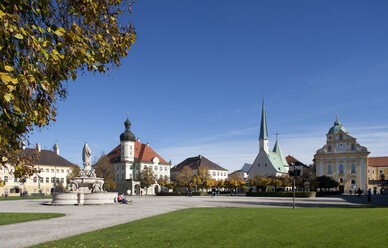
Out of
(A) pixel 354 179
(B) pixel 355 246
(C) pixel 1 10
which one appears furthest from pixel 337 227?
(A) pixel 354 179

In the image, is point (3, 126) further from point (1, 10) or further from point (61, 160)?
point (61, 160)

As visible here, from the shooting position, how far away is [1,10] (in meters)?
4.82

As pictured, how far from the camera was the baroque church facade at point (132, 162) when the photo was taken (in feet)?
279

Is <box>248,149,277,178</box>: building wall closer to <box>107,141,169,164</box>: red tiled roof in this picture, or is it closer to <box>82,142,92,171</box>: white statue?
<box>107,141,169,164</box>: red tiled roof

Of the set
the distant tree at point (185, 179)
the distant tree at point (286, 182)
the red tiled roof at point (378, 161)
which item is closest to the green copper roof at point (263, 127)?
the distant tree at point (185, 179)

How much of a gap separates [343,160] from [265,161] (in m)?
25.0

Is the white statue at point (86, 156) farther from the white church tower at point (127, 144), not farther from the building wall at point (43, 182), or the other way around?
the white church tower at point (127, 144)

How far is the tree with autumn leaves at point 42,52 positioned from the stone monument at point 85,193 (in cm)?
2827

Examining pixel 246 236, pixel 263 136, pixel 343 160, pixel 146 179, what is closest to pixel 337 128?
pixel 343 160

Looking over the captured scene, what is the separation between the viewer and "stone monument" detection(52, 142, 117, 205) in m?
33.2

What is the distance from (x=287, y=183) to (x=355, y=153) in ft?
92.3

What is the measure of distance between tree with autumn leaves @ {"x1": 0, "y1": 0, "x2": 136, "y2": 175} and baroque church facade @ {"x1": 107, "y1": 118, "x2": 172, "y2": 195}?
7744cm

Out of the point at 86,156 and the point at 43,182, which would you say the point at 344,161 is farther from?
the point at 43,182

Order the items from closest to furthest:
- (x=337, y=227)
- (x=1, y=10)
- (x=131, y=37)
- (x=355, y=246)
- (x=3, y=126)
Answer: (x=1, y=10), (x=3, y=126), (x=131, y=37), (x=355, y=246), (x=337, y=227)
